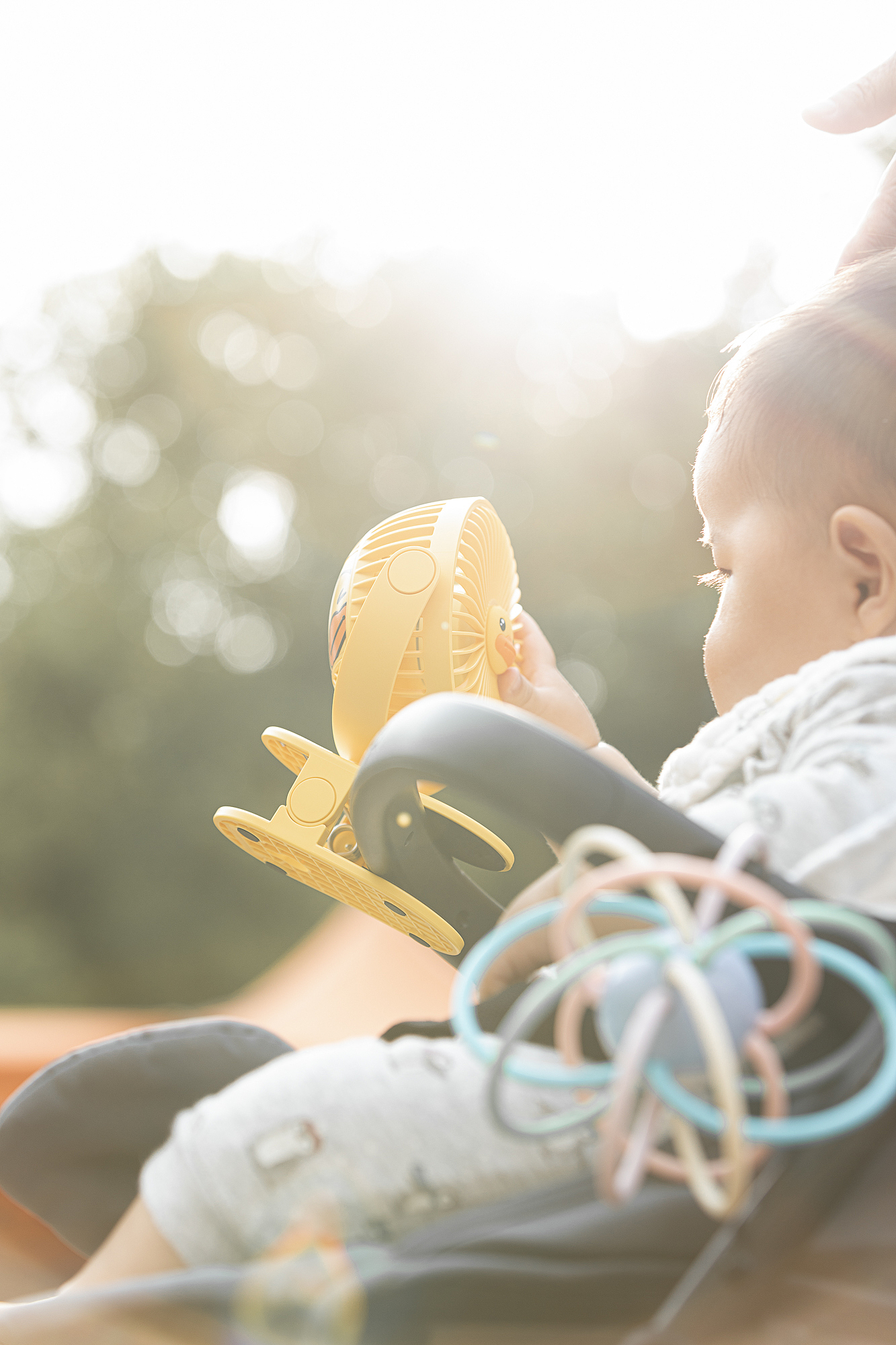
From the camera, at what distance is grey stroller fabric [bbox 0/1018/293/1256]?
699mm

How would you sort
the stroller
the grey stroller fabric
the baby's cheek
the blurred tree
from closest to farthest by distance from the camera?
the stroller < the grey stroller fabric < the baby's cheek < the blurred tree

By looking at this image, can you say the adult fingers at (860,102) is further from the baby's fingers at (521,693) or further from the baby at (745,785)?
the baby's fingers at (521,693)

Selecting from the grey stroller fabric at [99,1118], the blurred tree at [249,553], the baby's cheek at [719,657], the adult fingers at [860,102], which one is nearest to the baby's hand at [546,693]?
the baby's cheek at [719,657]

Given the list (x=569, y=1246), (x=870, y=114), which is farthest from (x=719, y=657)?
(x=870, y=114)

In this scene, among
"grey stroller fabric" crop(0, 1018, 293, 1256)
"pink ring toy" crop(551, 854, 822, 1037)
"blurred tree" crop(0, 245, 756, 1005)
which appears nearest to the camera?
A: "pink ring toy" crop(551, 854, 822, 1037)

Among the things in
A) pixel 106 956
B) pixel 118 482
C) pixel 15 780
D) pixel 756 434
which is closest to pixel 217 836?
pixel 106 956

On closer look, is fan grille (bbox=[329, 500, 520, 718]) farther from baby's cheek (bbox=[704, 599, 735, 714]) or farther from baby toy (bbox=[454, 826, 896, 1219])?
baby toy (bbox=[454, 826, 896, 1219])

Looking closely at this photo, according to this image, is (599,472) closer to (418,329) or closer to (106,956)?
(418,329)

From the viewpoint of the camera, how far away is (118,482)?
7562 mm

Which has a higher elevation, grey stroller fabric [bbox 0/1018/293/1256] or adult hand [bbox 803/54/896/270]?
adult hand [bbox 803/54/896/270]

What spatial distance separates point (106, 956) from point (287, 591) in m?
2.59

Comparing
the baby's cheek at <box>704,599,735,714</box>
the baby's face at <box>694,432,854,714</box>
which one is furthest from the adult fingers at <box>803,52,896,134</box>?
the baby's cheek at <box>704,599,735,714</box>

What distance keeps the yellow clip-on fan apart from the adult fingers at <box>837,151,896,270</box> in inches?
20.2

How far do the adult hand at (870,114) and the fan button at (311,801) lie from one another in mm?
777
